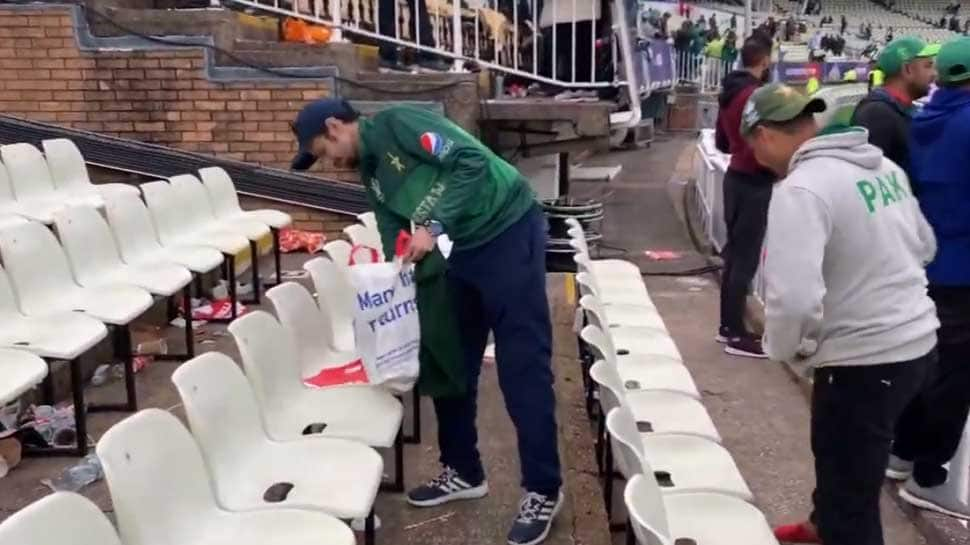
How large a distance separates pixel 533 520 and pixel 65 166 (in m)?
4.18

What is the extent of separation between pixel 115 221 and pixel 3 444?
1569 millimetres

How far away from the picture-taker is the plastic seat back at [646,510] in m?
1.89

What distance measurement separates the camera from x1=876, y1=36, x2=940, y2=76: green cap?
369cm

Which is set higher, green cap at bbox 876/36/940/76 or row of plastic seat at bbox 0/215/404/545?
green cap at bbox 876/36/940/76

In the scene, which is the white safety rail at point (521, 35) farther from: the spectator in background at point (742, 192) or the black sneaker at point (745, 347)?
the black sneaker at point (745, 347)

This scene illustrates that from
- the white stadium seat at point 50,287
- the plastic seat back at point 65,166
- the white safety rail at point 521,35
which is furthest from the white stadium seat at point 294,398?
the white safety rail at point 521,35

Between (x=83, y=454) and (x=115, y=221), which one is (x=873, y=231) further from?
(x=115, y=221)

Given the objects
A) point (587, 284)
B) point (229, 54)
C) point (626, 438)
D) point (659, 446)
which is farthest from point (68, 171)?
point (626, 438)

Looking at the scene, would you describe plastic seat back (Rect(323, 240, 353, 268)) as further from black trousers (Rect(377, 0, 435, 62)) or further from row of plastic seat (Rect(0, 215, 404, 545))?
black trousers (Rect(377, 0, 435, 62))

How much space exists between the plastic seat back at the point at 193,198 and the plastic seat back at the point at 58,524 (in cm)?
374

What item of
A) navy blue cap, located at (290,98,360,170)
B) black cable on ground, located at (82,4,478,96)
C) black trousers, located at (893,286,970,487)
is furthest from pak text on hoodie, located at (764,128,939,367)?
black cable on ground, located at (82,4,478,96)

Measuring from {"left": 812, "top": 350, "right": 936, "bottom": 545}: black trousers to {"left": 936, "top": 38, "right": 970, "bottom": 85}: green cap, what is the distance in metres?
1.16

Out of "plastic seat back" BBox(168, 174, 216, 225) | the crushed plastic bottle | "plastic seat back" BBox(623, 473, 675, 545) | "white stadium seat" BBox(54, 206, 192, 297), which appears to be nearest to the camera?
"plastic seat back" BBox(623, 473, 675, 545)

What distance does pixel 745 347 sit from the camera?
5.42m
